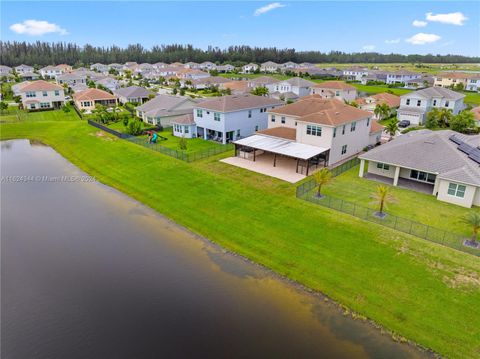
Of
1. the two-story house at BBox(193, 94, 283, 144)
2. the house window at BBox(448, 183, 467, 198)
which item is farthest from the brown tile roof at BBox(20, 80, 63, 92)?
the house window at BBox(448, 183, 467, 198)

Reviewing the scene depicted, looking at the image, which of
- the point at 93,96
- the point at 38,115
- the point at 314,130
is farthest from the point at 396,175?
the point at 38,115

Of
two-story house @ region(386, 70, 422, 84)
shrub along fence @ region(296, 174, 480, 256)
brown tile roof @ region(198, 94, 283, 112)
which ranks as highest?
two-story house @ region(386, 70, 422, 84)

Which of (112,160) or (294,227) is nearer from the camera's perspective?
(294,227)

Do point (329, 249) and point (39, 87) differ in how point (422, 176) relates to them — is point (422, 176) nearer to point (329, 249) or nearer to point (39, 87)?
point (329, 249)

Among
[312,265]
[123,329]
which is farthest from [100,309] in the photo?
[312,265]

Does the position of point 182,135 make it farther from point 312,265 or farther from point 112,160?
point 312,265

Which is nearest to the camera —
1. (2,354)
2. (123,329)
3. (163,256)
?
(2,354)

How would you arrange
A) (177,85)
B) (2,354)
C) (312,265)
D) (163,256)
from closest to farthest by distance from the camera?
(2,354) < (312,265) < (163,256) < (177,85)

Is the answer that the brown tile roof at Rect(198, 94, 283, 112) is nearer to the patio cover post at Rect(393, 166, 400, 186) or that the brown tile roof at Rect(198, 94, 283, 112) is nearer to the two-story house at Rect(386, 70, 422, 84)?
the patio cover post at Rect(393, 166, 400, 186)
